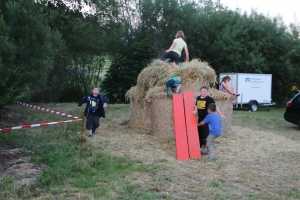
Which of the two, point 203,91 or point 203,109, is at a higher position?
point 203,91

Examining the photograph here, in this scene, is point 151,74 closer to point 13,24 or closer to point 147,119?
point 147,119

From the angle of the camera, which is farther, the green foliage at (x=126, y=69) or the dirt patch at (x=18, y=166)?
the green foliage at (x=126, y=69)

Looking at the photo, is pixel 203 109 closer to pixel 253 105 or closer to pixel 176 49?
pixel 176 49

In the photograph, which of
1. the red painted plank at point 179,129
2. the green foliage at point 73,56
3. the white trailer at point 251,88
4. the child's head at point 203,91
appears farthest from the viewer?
the white trailer at point 251,88

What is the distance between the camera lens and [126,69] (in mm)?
22594

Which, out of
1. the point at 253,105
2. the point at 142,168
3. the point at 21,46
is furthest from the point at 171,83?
the point at 253,105

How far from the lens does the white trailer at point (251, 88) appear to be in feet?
72.1

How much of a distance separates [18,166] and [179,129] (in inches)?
130

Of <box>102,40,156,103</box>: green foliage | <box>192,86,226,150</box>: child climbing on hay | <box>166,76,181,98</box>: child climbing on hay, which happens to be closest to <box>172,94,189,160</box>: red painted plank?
<box>192,86,226,150</box>: child climbing on hay

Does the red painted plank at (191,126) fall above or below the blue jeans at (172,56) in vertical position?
below

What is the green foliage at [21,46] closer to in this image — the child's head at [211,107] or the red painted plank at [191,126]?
the red painted plank at [191,126]

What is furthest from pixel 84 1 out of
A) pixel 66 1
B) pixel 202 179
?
pixel 202 179

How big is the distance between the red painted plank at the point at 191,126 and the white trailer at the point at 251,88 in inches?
554

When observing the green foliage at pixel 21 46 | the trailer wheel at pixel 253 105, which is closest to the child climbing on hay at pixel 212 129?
the green foliage at pixel 21 46
